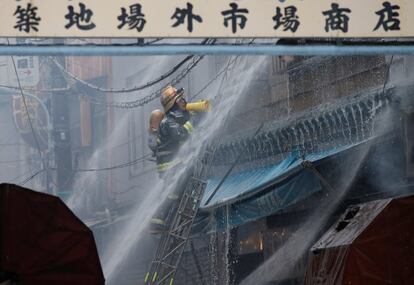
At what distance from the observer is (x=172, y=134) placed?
1770 cm

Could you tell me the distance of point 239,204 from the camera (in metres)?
15.0

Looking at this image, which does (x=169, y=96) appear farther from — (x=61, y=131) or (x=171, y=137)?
(x=61, y=131)

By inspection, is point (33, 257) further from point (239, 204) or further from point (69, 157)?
point (69, 157)

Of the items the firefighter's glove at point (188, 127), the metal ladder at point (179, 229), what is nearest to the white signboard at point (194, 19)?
the metal ladder at point (179, 229)

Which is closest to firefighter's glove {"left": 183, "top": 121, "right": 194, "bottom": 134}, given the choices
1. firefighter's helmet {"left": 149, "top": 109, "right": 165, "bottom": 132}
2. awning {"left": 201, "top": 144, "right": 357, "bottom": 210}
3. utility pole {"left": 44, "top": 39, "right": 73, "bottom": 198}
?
firefighter's helmet {"left": 149, "top": 109, "right": 165, "bottom": 132}

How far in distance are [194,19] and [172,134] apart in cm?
1058

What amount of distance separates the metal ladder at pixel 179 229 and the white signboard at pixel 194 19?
9.68 metres

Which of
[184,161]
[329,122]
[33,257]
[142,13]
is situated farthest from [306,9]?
[184,161]

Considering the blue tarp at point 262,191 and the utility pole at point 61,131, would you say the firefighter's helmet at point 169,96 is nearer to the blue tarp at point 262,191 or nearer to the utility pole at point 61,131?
the blue tarp at point 262,191

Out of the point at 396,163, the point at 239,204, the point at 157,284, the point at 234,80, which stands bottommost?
the point at 157,284

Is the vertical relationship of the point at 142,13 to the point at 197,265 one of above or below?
above

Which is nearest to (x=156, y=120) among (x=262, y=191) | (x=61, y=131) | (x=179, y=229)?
(x=179, y=229)

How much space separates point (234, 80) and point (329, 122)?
4467 millimetres

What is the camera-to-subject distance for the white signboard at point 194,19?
7.11 metres
